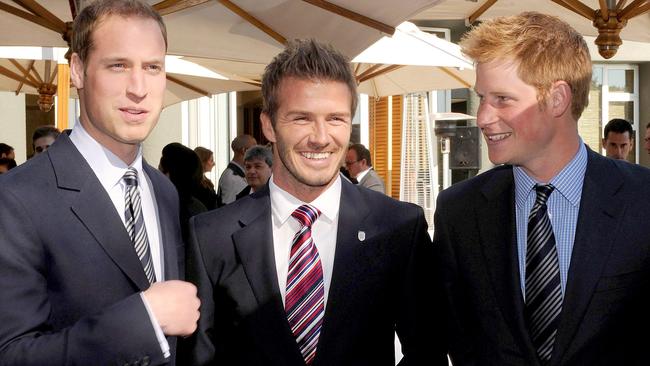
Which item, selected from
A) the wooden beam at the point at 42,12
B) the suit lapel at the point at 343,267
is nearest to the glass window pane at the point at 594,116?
the wooden beam at the point at 42,12

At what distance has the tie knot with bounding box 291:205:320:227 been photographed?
7.68 ft

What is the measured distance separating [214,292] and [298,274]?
0.27 meters

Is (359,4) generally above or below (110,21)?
above

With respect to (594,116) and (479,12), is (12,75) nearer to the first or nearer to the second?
(479,12)

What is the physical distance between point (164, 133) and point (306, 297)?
11238 mm

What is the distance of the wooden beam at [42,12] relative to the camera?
18.4 feet

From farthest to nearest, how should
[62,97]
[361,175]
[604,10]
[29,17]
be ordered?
[361,175], [62,97], [604,10], [29,17]

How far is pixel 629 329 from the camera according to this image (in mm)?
2229

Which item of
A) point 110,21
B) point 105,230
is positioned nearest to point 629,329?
point 105,230

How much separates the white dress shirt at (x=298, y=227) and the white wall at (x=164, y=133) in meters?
10.3

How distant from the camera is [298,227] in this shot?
2.42m

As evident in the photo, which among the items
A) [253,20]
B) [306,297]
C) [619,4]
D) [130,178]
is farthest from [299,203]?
[619,4]

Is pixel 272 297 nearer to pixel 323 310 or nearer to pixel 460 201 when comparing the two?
pixel 323 310

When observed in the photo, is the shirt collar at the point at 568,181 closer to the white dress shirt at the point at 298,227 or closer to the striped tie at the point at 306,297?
the white dress shirt at the point at 298,227
